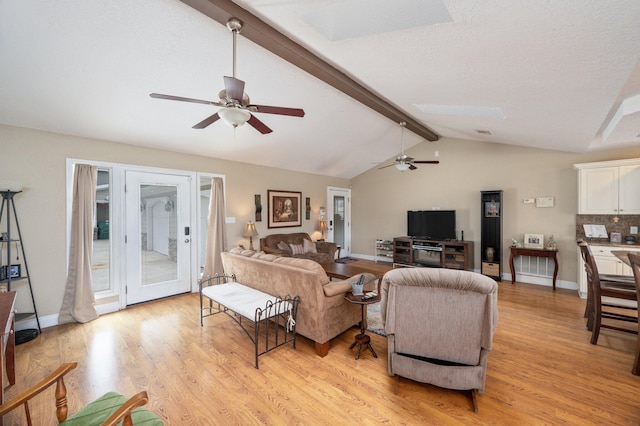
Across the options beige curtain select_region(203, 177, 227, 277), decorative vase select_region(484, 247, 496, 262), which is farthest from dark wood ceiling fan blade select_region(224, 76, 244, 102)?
decorative vase select_region(484, 247, 496, 262)

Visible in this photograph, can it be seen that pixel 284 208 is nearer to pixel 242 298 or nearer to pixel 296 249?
pixel 296 249

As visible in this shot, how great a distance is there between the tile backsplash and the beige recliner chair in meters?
4.57

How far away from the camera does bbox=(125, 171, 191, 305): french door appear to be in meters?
4.18

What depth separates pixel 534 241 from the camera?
209 inches

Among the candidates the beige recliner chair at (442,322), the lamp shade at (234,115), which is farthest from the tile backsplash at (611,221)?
the lamp shade at (234,115)

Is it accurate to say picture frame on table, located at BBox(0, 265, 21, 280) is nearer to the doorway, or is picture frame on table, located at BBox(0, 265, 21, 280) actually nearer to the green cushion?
the green cushion

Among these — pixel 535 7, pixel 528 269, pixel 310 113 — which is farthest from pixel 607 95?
pixel 528 269

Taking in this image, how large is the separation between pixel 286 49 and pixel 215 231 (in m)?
3.53

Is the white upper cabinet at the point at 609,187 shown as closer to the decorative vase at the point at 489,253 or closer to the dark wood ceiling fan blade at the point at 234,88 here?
the decorative vase at the point at 489,253

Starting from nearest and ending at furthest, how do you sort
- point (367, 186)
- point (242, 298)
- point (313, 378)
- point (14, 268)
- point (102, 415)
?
point (102, 415) → point (313, 378) → point (242, 298) → point (14, 268) → point (367, 186)

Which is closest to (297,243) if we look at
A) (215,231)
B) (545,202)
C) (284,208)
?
(284,208)

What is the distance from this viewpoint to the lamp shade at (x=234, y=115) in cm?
208

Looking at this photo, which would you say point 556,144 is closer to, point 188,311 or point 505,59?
point 505,59

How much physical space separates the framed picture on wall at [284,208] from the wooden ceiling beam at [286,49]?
3.08 metres
